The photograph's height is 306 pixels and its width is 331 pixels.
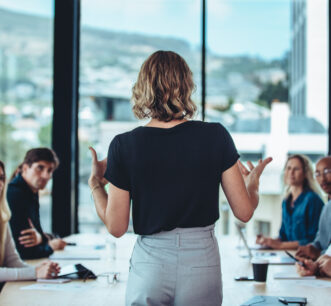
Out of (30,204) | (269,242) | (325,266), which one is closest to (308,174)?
(269,242)

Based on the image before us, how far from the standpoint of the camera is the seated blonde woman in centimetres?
257

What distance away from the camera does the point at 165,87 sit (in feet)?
5.75

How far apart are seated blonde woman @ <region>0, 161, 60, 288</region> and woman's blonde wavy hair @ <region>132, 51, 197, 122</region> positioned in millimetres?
1162

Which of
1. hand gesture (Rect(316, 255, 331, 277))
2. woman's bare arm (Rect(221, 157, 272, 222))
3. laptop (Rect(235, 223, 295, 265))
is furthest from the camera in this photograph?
laptop (Rect(235, 223, 295, 265))

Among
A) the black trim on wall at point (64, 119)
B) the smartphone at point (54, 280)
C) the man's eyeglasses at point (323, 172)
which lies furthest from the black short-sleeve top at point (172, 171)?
the black trim on wall at point (64, 119)

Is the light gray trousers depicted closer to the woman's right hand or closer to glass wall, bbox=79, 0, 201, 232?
the woman's right hand

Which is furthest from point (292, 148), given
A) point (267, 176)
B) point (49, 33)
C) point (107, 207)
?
point (107, 207)

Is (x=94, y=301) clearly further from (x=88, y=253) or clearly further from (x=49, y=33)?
(x=49, y=33)

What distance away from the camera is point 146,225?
171 cm

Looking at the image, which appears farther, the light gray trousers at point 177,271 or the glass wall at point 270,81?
the glass wall at point 270,81

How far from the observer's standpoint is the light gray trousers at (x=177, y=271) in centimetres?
166

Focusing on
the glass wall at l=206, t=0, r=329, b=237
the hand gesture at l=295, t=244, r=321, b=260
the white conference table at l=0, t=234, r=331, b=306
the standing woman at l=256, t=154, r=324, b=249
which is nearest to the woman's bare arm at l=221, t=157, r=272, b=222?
the white conference table at l=0, t=234, r=331, b=306

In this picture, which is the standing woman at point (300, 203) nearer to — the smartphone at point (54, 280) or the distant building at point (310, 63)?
the distant building at point (310, 63)

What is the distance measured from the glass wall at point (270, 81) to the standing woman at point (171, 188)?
330 centimetres
